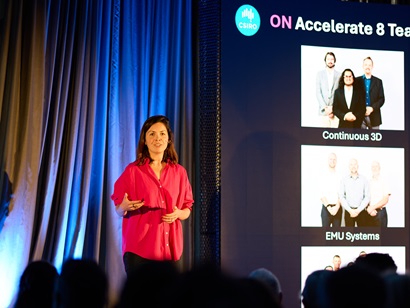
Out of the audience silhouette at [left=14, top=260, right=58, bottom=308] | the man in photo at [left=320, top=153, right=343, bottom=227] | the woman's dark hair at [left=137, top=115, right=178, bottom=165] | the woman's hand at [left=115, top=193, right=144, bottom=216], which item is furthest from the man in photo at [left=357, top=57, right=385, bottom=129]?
the audience silhouette at [left=14, top=260, right=58, bottom=308]

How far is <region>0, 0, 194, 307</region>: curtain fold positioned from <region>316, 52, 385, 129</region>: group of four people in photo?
1.11 metres

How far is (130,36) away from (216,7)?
2.54 ft

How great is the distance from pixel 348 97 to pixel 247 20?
1016 mm

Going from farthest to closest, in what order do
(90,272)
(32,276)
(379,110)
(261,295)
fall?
(379,110), (32,276), (90,272), (261,295)

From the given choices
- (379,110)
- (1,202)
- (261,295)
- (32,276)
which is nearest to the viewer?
(261,295)

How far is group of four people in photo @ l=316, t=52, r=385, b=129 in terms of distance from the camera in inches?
221

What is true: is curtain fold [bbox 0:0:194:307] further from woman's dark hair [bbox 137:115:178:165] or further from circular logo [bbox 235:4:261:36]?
woman's dark hair [bbox 137:115:178:165]

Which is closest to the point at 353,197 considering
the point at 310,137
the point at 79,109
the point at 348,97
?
the point at 310,137

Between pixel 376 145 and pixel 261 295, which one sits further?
pixel 376 145

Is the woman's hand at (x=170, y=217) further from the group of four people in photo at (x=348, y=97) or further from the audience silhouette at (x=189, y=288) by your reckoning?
the audience silhouette at (x=189, y=288)

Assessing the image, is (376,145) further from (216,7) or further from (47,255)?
(47,255)

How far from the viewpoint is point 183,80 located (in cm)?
587

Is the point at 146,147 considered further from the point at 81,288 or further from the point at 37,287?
the point at 81,288

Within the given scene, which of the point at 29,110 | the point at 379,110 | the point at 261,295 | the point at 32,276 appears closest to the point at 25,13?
the point at 29,110
